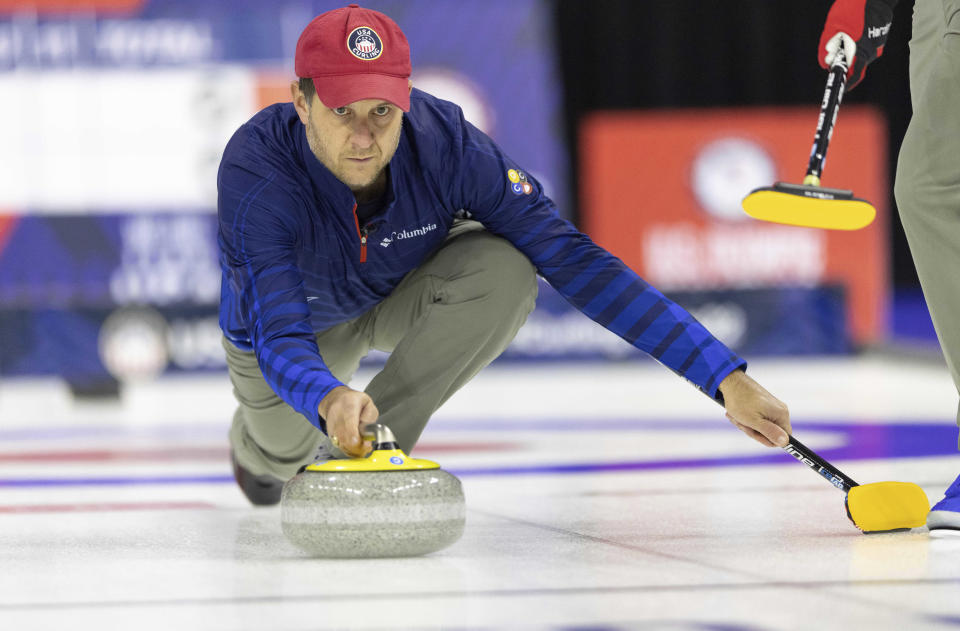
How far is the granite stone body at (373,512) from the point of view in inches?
82.8

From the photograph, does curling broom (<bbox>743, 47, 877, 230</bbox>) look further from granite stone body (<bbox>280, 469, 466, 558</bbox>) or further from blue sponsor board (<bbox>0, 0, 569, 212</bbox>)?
blue sponsor board (<bbox>0, 0, 569, 212</bbox>)

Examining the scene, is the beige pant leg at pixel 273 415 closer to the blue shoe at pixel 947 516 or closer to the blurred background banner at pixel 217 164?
the blue shoe at pixel 947 516

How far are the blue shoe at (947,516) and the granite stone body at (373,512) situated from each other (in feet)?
2.68

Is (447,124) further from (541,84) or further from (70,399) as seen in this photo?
(541,84)

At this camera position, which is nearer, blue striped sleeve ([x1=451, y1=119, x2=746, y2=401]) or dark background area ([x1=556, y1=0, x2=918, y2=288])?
blue striped sleeve ([x1=451, y1=119, x2=746, y2=401])

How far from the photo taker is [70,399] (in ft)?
24.3

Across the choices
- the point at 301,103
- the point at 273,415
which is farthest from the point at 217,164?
the point at 301,103

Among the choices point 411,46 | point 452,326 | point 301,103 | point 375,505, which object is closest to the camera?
point 375,505

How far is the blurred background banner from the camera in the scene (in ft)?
28.3

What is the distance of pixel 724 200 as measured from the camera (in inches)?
358

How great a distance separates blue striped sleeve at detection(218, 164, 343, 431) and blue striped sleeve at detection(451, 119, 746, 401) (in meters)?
0.37

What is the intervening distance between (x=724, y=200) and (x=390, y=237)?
668 cm

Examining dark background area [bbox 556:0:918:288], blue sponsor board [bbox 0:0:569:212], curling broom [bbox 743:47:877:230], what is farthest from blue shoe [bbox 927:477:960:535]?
dark background area [bbox 556:0:918:288]

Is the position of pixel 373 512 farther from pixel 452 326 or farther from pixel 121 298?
pixel 121 298
